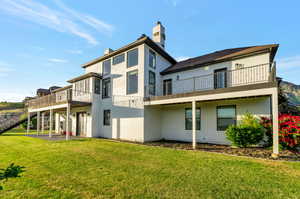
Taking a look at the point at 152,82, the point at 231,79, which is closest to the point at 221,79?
the point at 231,79

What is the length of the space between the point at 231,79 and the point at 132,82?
7.25 metres

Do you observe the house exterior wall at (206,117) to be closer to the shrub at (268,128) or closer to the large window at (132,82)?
the shrub at (268,128)

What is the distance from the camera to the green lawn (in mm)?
3213

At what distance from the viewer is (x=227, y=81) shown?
9562mm

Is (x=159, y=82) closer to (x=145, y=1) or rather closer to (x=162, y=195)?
(x=145, y=1)

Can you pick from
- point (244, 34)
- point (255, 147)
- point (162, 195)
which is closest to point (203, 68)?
point (255, 147)

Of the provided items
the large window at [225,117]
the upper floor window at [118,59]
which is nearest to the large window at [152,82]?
the upper floor window at [118,59]

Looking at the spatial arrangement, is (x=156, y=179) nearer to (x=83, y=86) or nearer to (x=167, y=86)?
(x=167, y=86)

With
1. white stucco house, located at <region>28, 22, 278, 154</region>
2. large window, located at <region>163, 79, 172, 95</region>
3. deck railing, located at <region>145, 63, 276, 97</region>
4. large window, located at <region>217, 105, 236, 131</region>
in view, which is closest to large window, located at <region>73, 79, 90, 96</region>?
white stucco house, located at <region>28, 22, 278, 154</region>

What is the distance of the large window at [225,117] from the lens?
30.0ft

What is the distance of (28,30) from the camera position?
29.8 feet

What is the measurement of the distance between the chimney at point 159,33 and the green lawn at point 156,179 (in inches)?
459

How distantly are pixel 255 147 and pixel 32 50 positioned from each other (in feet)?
56.1

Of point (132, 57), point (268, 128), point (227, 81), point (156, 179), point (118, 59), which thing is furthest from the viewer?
point (118, 59)
